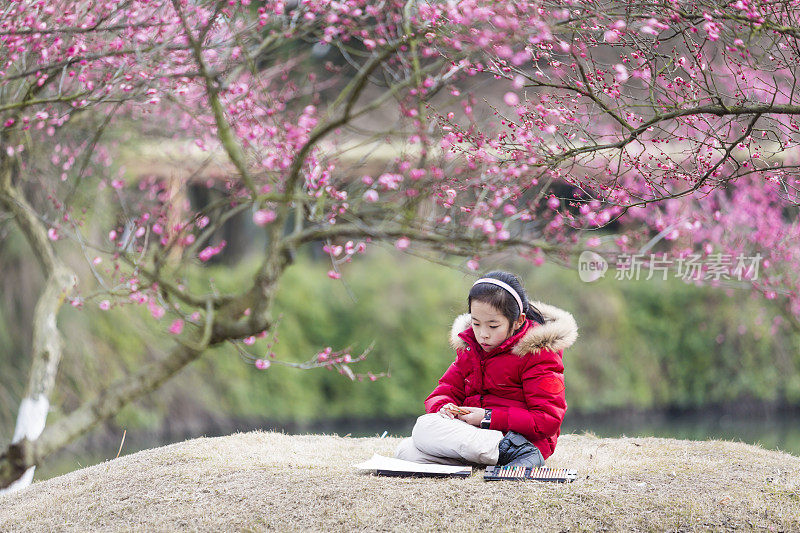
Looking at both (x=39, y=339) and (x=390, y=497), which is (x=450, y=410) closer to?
(x=390, y=497)

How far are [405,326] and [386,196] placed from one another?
5689 mm

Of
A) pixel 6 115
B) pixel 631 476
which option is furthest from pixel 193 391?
pixel 631 476

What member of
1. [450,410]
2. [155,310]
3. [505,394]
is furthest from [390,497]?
[155,310]

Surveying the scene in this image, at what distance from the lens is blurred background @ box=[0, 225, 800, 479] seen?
1173cm

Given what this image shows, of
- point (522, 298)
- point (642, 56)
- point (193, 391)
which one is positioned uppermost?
point (642, 56)

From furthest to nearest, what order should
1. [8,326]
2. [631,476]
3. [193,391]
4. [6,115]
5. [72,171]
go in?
[193,391]
[8,326]
[72,171]
[6,115]
[631,476]

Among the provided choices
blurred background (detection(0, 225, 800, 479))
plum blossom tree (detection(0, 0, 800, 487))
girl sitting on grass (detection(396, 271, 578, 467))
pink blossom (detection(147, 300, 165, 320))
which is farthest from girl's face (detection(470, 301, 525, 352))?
blurred background (detection(0, 225, 800, 479))

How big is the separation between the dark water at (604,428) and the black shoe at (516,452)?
612 cm

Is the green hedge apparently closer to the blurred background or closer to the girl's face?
the blurred background

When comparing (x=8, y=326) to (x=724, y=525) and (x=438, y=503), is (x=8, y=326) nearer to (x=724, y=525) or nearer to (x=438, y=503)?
(x=438, y=503)

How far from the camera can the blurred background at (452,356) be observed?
11.7 metres

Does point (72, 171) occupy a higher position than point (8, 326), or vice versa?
point (72, 171)

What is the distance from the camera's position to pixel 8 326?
374 inches

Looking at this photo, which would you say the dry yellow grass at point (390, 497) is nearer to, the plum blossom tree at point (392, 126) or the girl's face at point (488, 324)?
the girl's face at point (488, 324)
